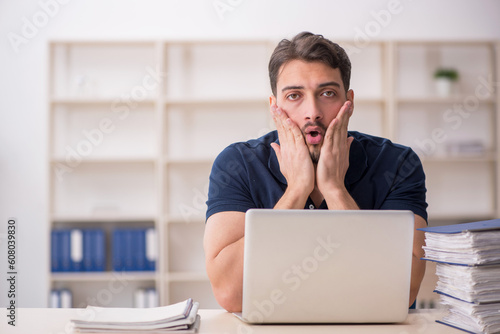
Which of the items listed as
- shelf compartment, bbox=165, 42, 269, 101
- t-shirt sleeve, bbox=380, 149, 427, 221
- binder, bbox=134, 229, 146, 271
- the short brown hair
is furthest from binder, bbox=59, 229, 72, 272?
t-shirt sleeve, bbox=380, 149, 427, 221

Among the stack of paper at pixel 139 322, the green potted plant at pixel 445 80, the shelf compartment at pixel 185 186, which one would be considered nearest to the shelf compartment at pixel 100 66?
the shelf compartment at pixel 185 186

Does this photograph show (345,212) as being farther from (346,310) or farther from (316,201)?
(316,201)

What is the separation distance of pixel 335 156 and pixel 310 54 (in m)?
0.35

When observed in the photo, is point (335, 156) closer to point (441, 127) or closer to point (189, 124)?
point (189, 124)

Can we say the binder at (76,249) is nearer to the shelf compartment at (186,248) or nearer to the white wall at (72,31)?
the white wall at (72,31)

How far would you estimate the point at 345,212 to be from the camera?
3.54 feet

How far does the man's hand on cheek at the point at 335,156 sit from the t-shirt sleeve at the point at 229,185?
243mm

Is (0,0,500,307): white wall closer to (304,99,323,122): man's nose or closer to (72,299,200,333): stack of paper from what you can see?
(304,99,323,122): man's nose

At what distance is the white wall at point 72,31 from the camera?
3941mm

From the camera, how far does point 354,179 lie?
1816mm

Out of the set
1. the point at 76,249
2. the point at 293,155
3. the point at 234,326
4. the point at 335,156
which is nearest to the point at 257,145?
the point at 293,155

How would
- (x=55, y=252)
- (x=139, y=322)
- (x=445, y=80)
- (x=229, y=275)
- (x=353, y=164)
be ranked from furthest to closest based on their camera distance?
(x=445, y=80) → (x=55, y=252) → (x=353, y=164) → (x=229, y=275) → (x=139, y=322)

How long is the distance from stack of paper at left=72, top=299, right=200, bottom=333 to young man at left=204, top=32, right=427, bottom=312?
547 millimetres

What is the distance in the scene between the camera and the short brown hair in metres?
1.81
